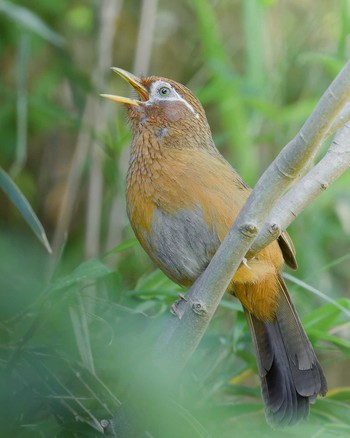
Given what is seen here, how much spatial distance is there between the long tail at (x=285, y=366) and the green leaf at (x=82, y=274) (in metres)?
0.68

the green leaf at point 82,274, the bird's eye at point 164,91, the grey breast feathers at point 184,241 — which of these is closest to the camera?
the green leaf at point 82,274

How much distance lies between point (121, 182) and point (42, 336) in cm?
208

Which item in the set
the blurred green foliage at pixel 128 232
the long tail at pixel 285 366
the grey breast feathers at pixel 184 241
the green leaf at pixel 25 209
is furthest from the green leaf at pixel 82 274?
the long tail at pixel 285 366

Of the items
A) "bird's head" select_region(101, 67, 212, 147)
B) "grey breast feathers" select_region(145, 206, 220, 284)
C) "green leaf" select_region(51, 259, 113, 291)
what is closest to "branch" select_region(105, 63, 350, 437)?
"green leaf" select_region(51, 259, 113, 291)

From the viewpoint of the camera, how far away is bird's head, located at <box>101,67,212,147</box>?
3.33 m

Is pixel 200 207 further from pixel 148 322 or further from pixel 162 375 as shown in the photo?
pixel 162 375

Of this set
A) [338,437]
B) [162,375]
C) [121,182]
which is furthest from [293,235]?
[162,375]

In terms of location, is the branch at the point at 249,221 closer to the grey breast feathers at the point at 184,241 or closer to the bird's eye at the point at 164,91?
the grey breast feathers at the point at 184,241

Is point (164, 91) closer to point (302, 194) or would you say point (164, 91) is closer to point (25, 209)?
point (25, 209)

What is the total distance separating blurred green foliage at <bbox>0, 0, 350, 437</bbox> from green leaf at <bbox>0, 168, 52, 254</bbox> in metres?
0.08

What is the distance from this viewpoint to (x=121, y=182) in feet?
15.0

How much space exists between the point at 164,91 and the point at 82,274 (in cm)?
103

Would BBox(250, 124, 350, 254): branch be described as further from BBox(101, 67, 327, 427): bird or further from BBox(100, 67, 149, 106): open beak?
BBox(100, 67, 149, 106): open beak

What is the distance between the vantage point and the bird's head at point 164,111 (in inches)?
131
